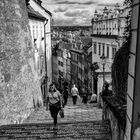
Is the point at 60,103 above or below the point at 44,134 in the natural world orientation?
above

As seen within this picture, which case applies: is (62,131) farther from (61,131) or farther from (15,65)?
(15,65)

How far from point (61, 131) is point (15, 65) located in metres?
5.17

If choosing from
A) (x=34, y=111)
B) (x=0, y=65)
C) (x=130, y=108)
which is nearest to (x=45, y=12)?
(x=34, y=111)

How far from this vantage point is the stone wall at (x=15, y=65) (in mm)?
10672

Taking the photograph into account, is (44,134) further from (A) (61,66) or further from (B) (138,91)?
(A) (61,66)

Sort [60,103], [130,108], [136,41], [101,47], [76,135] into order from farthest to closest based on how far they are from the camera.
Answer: [101,47], [60,103], [76,135], [130,108], [136,41]

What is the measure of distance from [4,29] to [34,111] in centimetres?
477

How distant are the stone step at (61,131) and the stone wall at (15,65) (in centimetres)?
273

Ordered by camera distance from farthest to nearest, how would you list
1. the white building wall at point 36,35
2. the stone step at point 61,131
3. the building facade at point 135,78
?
the white building wall at point 36,35 < the stone step at point 61,131 < the building facade at point 135,78

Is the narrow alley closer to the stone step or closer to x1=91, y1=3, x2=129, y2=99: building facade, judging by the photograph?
the stone step

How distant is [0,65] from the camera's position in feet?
34.7

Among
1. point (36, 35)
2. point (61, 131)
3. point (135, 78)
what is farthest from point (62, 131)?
point (36, 35)

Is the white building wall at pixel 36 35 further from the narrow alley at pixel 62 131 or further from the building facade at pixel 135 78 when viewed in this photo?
the building facade at pixel 135 78

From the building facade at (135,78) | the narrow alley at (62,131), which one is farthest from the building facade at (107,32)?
the building facade at (135,78)
